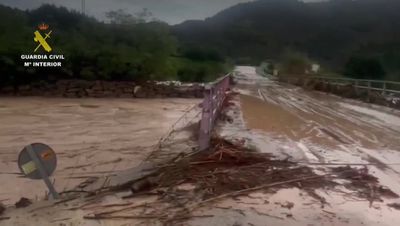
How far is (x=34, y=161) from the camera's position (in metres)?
6.52

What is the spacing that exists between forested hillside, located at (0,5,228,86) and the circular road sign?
22.1 m

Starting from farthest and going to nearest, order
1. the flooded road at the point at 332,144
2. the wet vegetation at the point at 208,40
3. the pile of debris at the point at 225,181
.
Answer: the wet vegetation at the point at 208,40, the pile of debris at the point at 225,181, the flooded road at the point at 332,144

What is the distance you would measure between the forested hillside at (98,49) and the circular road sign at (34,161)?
72.3 feet

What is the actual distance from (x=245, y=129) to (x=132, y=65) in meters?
17.4

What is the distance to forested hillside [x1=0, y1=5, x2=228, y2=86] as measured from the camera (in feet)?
91.6

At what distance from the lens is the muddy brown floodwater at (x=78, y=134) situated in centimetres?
848

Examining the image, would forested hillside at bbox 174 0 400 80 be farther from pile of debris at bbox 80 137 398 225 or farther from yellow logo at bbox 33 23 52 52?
pile of debris at bbox 80 137 398 225

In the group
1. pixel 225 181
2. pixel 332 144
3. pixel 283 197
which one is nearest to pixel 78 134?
pixel 332 144

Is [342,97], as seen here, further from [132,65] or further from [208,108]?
[208,108]

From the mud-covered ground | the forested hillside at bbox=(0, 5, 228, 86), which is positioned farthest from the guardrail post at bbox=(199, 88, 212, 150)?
the forested hillside at bbox=(0, 5, 228, 86)

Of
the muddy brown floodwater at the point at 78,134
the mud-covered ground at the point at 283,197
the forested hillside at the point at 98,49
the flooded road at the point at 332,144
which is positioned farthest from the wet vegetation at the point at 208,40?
the mud-covered ground at the point at 283,197

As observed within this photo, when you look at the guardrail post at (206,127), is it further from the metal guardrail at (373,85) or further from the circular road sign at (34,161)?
the metal guardrail at (373,85)

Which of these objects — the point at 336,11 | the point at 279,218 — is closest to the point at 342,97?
the point at 279,218

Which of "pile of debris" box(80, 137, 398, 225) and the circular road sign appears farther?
"pile of debris" box(80, 137, 398, 225)
